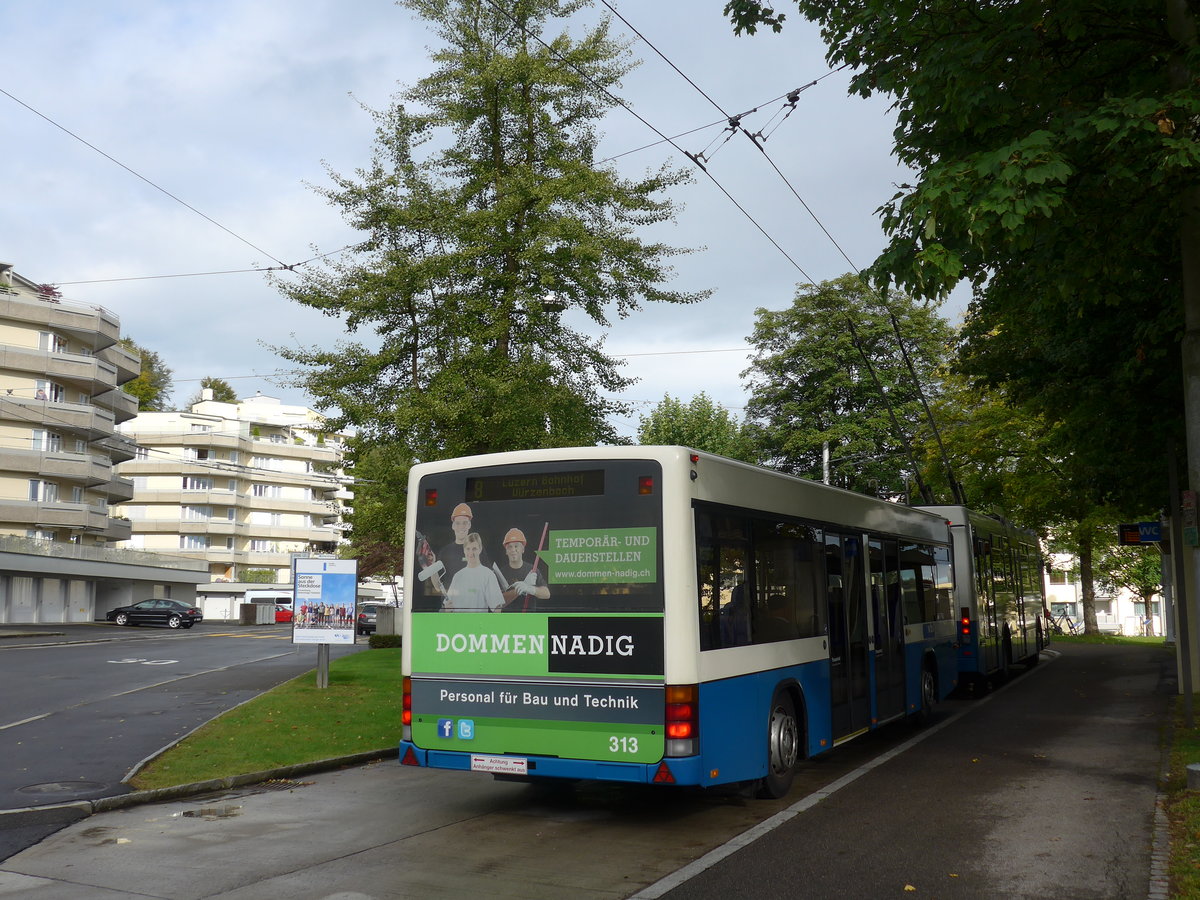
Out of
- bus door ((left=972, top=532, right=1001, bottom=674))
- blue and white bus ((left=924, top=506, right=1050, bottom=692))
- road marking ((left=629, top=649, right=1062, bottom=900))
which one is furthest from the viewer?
bus door ((left=972, top=532, right=1001, bottom=674))

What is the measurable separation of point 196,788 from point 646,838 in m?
4.49

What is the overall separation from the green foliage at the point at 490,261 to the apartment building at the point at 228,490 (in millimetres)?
67098

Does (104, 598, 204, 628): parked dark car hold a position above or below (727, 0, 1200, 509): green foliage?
below

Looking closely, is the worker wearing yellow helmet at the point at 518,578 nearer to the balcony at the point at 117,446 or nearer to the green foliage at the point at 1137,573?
the green foliage at the point at 1137,573

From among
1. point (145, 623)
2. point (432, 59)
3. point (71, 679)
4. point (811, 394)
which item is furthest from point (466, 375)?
point (145, 623)

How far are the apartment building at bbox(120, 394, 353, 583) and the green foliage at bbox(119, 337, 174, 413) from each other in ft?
14.7

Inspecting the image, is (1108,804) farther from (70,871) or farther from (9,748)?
(9,748)

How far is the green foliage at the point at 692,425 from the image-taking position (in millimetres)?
57656

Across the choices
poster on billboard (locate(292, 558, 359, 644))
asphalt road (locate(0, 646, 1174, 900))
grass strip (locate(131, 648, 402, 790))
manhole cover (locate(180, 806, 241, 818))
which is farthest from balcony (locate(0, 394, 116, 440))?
manhole cover (locate(180, 806, 241, 818))

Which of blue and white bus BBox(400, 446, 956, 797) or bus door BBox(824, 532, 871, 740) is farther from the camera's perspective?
bus door BBox(824, 532, 871, 740)

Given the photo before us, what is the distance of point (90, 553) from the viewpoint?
6191cm

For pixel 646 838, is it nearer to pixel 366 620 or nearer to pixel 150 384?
pixel 366 620

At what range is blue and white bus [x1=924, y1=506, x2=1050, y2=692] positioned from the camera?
18531mm

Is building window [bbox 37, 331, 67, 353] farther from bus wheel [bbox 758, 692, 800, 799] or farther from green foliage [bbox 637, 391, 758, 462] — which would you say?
bus wheel [bbox 758, 692, 800, 799]
